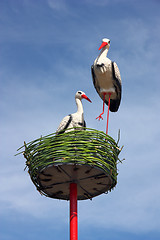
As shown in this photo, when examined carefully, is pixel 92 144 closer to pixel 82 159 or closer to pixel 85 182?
pixel 82 159

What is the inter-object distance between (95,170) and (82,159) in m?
0.62

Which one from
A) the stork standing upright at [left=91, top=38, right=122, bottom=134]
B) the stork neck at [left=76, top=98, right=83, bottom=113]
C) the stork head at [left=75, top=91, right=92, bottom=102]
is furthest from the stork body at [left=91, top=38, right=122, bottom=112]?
the stork neck at [left=76, top=98, right=83, bottom=113]

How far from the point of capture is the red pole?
13.0 metres

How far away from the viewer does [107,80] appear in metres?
15.2

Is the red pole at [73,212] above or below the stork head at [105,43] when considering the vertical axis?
below

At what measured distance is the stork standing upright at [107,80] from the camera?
15102 millimetres

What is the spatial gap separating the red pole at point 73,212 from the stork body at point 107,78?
3.04 metres

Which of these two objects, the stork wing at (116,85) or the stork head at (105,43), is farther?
the stork head at (105,43)

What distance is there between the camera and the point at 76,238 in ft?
42.7

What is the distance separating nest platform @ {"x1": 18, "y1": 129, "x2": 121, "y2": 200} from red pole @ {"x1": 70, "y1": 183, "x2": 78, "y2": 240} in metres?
0.21

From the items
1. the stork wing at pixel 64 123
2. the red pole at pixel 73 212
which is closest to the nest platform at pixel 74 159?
the red pole at pixel 73 212

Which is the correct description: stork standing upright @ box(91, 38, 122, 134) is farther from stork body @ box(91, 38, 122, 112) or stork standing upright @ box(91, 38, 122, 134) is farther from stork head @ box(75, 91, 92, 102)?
stork head @ box(75, 91, 92, 102)

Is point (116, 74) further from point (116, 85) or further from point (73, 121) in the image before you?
point (73, 121)

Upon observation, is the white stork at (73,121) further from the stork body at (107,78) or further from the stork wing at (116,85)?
the stork wing at (116,85)
